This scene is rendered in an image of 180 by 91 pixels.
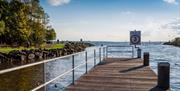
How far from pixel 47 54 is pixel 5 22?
13.0 meters

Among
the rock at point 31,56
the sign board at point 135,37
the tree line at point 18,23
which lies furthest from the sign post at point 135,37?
the tree line at point 18,23

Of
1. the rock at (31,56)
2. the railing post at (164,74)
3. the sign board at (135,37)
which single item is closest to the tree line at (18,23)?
the rock at (31,56)

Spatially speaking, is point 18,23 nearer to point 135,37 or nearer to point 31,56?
point 31,56

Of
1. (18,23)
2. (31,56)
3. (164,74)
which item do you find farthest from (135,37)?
(18,23)

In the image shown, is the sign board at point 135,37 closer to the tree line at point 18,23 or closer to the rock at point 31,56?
the rock at point 31,56

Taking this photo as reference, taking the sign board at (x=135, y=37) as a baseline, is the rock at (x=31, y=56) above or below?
below

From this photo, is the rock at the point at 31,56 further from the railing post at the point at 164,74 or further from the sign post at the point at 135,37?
the railing post at the point at 164,74

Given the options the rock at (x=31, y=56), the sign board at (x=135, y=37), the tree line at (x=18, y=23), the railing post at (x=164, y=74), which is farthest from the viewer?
the tree line at (x=18, y=23)

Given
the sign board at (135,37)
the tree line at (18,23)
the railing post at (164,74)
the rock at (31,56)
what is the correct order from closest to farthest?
the railing post at (164,74) → the sign board at (135,37) → the rock at (31,56) → the tree line at (18,23)

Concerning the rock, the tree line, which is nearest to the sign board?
the rock

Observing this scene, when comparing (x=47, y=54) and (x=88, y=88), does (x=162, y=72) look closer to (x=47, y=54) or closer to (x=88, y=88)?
(x=88, y=88)

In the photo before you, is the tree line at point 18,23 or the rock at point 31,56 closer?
the rock at point 31,56

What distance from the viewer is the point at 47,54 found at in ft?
184

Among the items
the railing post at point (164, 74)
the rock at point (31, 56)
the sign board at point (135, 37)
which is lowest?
the rock at point (31, 56)
